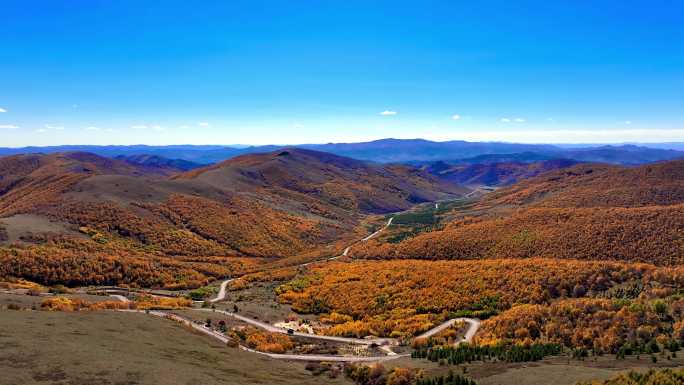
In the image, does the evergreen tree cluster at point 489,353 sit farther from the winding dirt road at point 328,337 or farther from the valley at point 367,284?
the winding dirt road at point 328,337

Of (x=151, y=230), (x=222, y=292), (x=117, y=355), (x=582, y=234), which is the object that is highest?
(x=117, y=355)

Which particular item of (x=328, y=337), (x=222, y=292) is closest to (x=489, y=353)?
(x=328, y=337)

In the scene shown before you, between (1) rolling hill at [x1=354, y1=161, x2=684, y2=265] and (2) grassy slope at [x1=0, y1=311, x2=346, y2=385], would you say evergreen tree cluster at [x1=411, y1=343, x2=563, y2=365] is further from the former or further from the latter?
(1) rolling hill at [x1=354, y1=161, x2=684, y2=265]

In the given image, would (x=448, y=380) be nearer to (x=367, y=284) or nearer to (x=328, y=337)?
(x=328, y=337)

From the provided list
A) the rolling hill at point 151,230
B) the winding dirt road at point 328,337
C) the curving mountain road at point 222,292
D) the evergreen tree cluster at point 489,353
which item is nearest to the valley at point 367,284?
the evergreen tree cluster at point 489,353

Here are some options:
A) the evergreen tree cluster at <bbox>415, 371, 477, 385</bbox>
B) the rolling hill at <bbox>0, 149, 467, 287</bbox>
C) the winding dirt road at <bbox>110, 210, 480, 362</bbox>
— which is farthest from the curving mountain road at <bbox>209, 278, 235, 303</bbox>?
the evergreen tree cluster at <bbox>415, 371, 477, 385</bbox>

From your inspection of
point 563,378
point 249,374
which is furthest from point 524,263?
point 249,374

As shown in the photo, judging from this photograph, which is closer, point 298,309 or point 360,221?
point 298,309

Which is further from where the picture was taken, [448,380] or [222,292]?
[222,292]

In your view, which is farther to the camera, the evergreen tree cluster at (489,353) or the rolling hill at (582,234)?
the rolling hill at (582,234)

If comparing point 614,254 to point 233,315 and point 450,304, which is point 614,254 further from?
point 233,315

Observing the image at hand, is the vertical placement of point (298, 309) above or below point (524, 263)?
below
